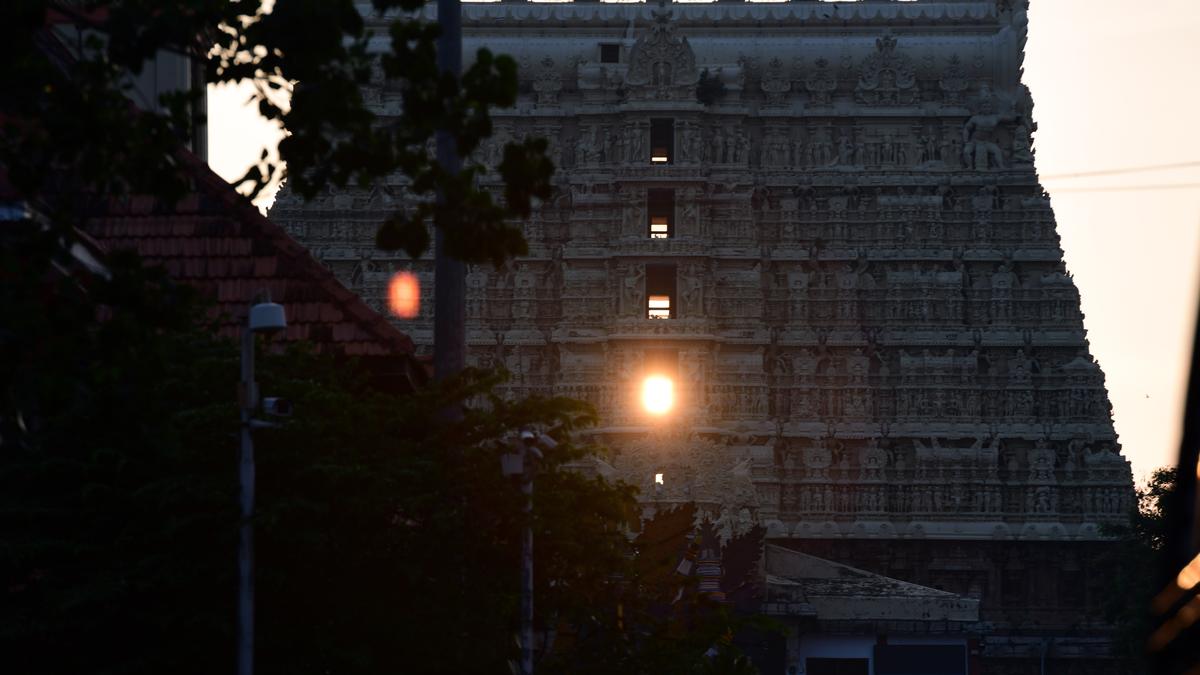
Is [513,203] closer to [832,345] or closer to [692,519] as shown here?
[692,519]

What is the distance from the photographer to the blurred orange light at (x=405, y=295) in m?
94.8

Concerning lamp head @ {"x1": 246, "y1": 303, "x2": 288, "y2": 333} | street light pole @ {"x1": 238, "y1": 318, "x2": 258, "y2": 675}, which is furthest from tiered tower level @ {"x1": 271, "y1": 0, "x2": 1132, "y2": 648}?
lamp head @ {"x1": 246, "y1": 303, "x2": 288, "y2": 333}

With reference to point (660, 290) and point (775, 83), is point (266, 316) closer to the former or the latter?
point (660, 290)

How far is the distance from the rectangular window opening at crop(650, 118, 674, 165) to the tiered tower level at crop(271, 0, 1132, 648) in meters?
0.10

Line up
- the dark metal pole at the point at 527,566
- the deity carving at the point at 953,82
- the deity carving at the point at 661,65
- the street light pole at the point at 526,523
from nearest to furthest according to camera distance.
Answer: the street light pole at the point at 526,523, the dark metal pole at the point at 527,566, the deity carving at the point at 661,65, the deity carving at the point at 953,82

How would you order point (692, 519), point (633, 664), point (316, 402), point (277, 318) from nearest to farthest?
1. point (277, 318)
2. point (316, 402)
3. point (633, 664)
4. point (692, 519)

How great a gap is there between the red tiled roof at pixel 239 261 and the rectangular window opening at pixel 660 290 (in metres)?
57.1

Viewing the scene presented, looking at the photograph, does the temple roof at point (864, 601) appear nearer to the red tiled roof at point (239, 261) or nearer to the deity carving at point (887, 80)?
the deity carving at point (887, 80)

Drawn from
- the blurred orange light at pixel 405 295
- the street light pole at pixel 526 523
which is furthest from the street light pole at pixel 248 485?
the blurred orange light at pixel 405 295

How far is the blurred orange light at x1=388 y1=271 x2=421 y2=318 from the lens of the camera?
311 ft

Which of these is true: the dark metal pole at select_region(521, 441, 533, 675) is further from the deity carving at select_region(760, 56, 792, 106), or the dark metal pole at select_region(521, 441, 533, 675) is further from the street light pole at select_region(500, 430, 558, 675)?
the deity carving at select_region(760, 56, 792, 106)

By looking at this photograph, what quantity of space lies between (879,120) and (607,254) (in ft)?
40.8

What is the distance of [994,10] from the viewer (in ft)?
329

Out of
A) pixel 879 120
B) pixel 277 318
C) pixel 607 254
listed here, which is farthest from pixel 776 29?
pixel 277 318
